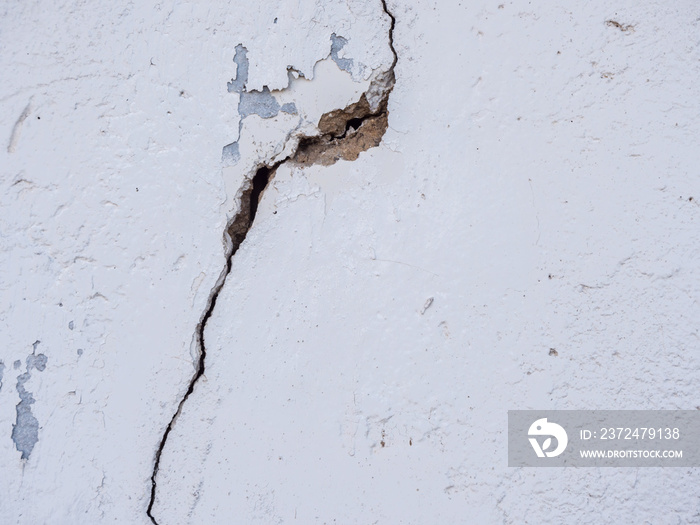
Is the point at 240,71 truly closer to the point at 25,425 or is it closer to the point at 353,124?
the point at 353,124

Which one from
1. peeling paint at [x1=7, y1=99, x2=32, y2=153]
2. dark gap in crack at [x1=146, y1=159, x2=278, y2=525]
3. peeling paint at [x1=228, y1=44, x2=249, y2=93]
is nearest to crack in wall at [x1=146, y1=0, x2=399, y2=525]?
dark gap in crack at [x1=146, y1=159, x2=278, y2=525]

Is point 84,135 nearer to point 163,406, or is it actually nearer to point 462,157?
point 163,406

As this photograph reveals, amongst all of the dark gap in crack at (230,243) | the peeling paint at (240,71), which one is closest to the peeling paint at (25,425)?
the dark gap in crack at (230,243)

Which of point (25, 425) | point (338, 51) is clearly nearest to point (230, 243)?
point (338, 51)

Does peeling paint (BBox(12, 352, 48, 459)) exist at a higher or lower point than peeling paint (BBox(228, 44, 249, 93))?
lower

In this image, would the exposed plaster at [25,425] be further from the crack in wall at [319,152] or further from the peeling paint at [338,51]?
the peeling paint at [338,51]

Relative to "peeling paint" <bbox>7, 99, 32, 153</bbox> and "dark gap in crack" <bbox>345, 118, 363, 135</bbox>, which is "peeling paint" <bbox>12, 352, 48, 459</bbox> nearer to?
"peeling paint" <bbox>7, 99, 32, 153</bbox>
